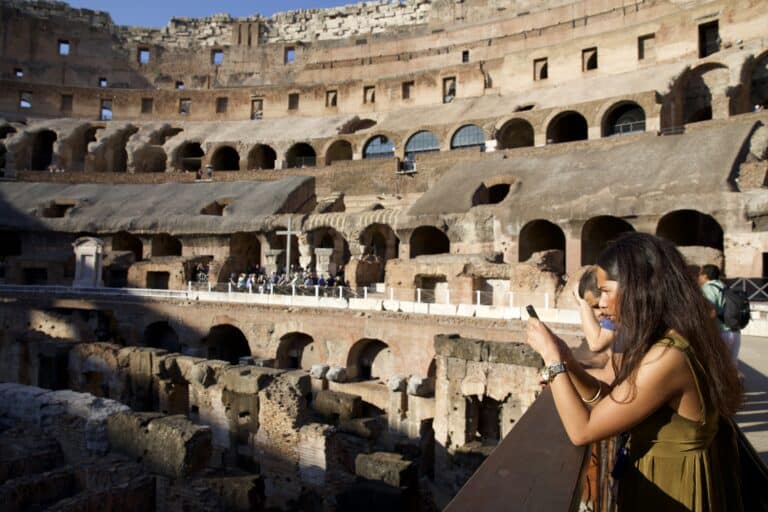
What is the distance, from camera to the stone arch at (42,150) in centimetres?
4494

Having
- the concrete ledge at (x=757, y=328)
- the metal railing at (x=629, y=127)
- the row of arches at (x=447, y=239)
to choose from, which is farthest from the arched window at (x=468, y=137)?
the concrete ledge at (x=757, y=328)

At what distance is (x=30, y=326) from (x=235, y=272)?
8427mm

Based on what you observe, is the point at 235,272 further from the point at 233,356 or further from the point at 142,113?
the point at 142,113

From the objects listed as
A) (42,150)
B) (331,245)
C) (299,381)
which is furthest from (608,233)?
(42,150)

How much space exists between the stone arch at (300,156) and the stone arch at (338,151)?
5.12 feet

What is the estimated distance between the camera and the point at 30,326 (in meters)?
22.0

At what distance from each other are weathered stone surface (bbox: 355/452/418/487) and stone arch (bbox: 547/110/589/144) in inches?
1078

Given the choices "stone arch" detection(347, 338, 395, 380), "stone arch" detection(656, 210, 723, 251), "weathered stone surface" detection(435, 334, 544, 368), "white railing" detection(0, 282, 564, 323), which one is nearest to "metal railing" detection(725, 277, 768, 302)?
"stone arch" detection(656, 210, 723, 251)

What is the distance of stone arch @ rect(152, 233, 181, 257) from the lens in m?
28.9

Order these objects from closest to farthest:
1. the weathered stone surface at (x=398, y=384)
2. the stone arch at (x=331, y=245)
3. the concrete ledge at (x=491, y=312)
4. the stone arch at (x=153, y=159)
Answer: the weathered stone surface at (x=398, y=384), the concrete ledge at (x=491, y=312), the stone arch at (x=331, y=245), the stone arch at (x=153, y=159)

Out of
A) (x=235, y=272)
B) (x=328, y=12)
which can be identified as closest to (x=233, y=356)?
(x=235, y=272)

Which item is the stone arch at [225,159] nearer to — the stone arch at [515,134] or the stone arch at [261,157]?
the stone arch at [261,157]

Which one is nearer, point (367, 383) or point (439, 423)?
point (439, 423)

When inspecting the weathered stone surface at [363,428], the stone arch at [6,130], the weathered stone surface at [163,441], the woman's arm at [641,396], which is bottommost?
the weathered stone surface at [363,428]
